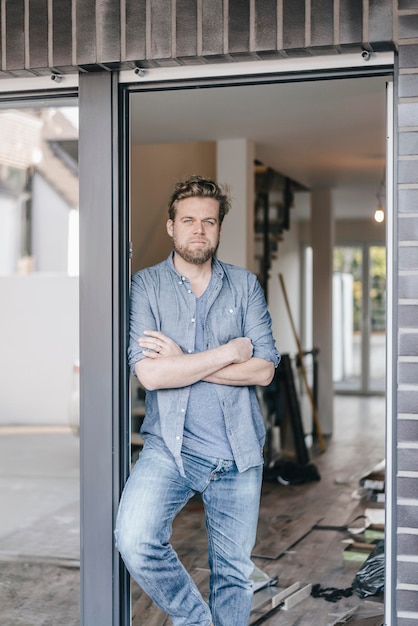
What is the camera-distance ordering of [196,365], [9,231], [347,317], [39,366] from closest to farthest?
[196,365], [39,366], [9,231], [347,317]

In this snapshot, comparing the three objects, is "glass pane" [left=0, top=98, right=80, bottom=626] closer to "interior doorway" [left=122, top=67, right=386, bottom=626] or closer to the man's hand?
"interior doorway" [left=122, top=67, right=386, bottom=626]

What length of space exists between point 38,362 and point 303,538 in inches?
77.1

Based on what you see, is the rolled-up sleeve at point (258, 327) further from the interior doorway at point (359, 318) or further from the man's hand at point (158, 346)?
the interior doorway at point (359, 318)

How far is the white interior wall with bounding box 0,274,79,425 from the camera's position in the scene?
3607 mm

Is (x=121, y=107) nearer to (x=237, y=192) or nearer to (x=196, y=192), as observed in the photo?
(x=196, y=192)

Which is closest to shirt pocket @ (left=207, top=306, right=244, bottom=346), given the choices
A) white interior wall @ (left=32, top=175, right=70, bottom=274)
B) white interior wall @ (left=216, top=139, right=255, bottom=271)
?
white interior wall @ (left=32, top=175, right=70, bottom=274)

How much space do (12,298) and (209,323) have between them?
1.47m

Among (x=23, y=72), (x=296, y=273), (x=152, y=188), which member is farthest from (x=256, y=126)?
(x=296, y=273)

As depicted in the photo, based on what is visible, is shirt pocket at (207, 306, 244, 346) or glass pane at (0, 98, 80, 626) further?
glass pane at (0, 98, 80, 626)

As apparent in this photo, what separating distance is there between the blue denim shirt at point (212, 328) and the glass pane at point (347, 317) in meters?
9.61

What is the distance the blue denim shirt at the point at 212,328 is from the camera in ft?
8.54

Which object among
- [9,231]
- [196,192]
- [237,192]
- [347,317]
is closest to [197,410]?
[196,192]

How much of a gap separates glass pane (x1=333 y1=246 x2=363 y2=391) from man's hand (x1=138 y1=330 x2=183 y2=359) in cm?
978

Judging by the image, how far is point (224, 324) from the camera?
2693mm
